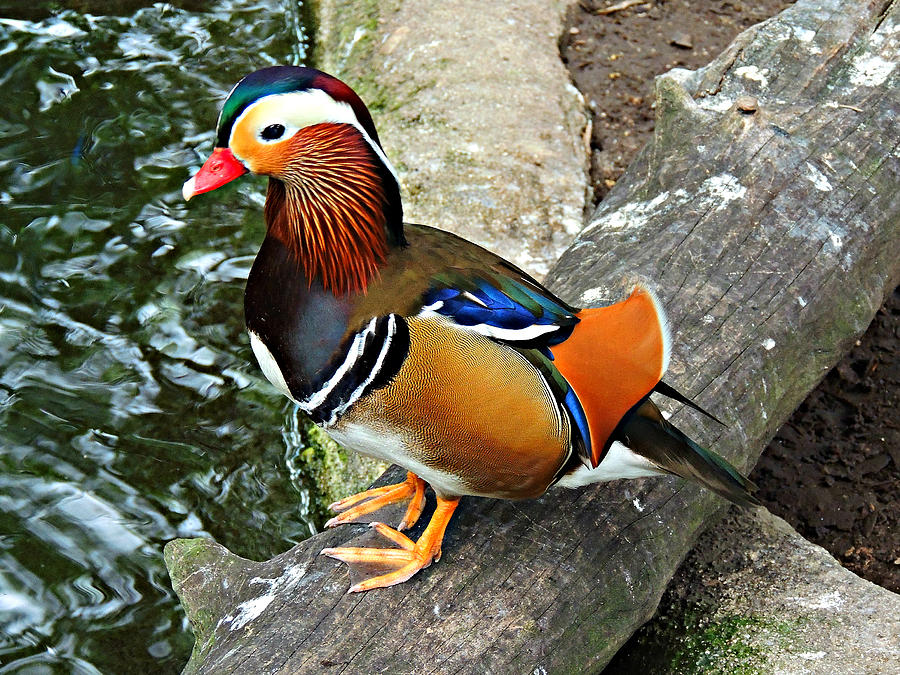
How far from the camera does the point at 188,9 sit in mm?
4516

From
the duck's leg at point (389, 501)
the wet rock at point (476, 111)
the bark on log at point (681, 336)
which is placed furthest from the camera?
the wet rock at point (476, 111)

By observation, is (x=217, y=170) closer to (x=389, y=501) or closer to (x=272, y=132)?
(x=272, y=132)

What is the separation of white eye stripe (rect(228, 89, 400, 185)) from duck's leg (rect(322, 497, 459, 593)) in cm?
79

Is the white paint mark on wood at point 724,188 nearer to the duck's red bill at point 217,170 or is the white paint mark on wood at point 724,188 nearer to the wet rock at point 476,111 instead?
the wet rock at point 476,111

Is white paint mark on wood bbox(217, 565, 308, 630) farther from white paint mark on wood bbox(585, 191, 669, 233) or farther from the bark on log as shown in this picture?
white paint mark on wood bbox(585, 191, 669, 233)

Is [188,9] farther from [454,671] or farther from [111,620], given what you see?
[454,671]

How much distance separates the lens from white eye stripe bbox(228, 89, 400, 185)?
5.35ft

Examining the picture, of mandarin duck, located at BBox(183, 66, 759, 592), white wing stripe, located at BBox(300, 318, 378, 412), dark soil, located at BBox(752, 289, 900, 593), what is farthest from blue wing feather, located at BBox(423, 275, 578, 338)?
dark soil, located at BBox(752, 289, 900, 593)

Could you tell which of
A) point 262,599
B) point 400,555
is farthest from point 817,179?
point 262,599

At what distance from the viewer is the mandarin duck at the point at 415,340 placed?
1754mm

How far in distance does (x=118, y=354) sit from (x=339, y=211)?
5.28ft

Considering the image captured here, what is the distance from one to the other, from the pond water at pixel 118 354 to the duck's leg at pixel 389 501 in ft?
2.35

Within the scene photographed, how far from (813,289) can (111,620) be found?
6.47 feet

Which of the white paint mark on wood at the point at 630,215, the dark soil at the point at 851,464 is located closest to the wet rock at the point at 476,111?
the white paint mark on wood at the point at 630,215
